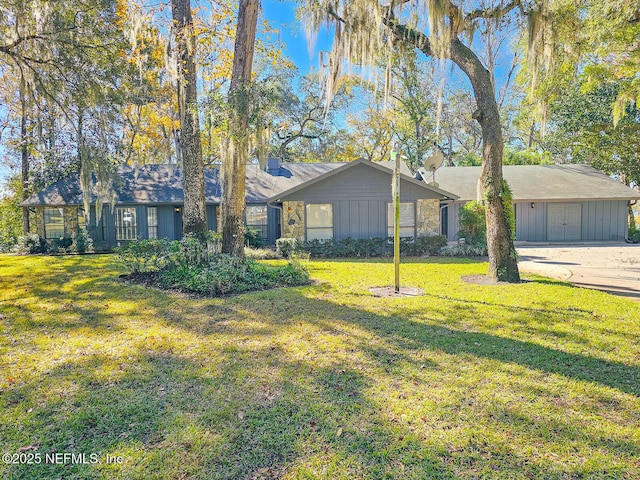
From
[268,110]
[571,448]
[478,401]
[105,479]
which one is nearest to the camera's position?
[105,479]

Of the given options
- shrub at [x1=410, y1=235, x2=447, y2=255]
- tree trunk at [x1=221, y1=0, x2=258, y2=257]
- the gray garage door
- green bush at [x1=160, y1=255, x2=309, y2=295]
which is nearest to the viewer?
green bush at [x1=160, y1=255, x2=309, y2=295]

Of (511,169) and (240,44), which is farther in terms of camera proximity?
(511,169)

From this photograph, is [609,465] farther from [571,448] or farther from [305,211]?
[305,211]

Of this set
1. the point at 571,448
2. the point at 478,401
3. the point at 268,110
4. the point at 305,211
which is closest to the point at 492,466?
the point at 571,448

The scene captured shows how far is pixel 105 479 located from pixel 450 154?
30.8m

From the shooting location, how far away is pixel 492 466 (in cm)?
223

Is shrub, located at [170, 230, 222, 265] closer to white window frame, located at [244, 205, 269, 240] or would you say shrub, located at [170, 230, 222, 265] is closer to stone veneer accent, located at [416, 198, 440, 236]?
white window frame, located at [244, 205, 269, 240]

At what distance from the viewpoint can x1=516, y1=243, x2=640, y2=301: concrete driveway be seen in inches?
299

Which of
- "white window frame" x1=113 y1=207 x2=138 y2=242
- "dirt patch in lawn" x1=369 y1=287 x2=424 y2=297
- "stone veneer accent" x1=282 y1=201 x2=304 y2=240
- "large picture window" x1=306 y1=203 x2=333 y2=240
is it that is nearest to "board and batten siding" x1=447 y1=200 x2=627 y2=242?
"large picture window" x1=306 y1=203 x2=333 y2=240

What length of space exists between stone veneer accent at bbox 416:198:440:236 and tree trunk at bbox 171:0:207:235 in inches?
329

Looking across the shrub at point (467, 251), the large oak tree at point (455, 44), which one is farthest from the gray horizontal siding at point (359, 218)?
the large oak tree at point (455, 44)

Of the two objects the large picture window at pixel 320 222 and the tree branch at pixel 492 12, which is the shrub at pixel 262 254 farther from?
the tree branch at pixel 492 12

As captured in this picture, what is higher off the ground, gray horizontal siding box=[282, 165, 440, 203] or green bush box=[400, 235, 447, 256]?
gray horizontal siding box=[282, 165, 440, 203]

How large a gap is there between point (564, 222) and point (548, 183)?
205cm
